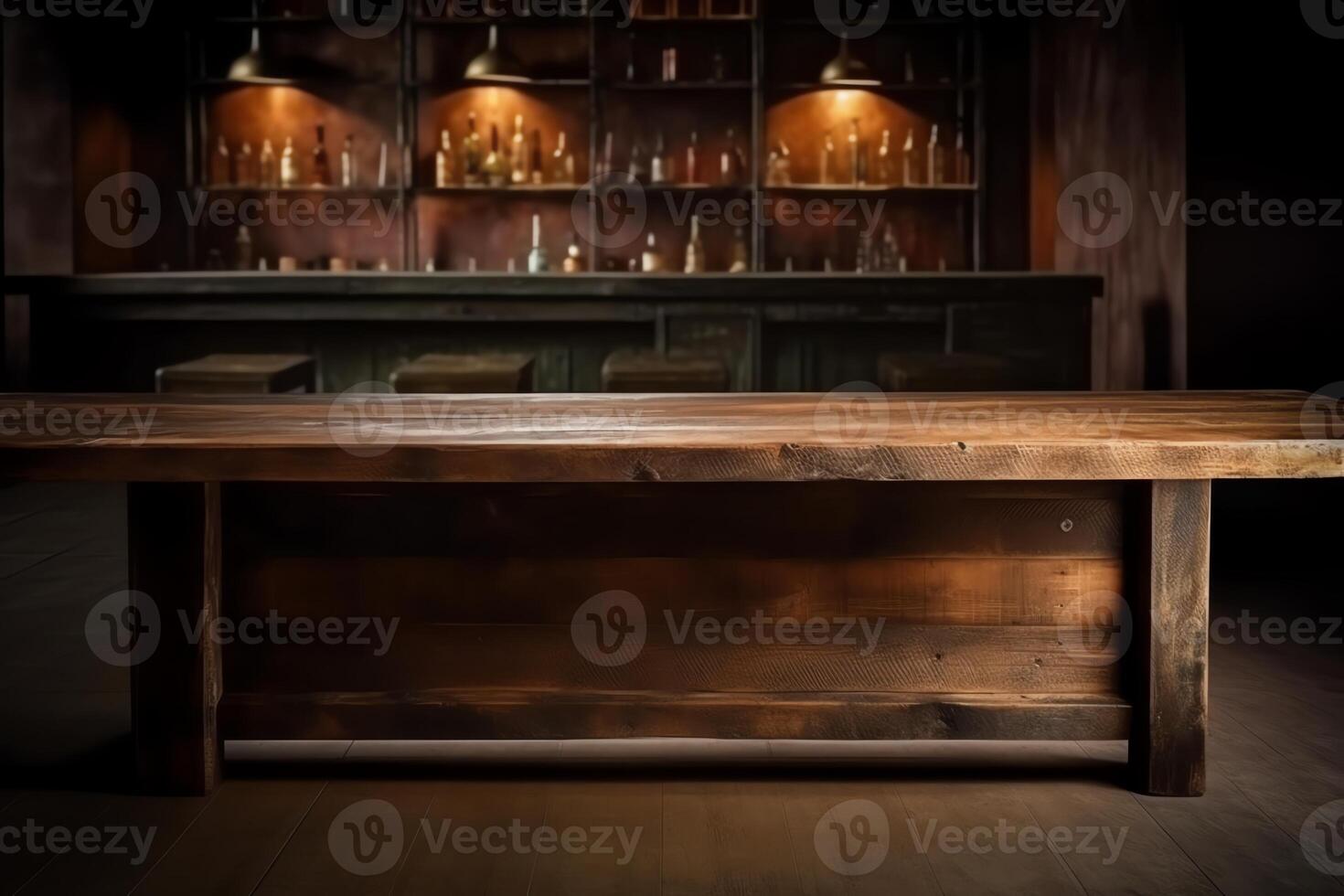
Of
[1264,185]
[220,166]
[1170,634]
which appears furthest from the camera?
[220,166]

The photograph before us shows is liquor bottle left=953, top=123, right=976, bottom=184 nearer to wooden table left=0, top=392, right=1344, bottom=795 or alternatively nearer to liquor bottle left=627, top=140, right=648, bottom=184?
liquor bottle left=627, top=140, right=648, bottom=184

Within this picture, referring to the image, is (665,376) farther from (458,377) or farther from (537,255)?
(537,255)

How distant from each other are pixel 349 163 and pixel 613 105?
1468 millimetres

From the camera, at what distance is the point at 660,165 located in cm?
739

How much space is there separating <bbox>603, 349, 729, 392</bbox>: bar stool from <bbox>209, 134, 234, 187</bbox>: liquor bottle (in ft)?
11.9

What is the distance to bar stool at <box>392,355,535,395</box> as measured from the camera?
485cm

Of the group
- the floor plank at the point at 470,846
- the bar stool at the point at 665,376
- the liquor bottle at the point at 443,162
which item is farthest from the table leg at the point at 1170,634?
the liquor bottle at the point at 443,162

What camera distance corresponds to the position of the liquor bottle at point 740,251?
7414 millimetres

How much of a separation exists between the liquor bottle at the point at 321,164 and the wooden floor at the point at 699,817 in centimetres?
496

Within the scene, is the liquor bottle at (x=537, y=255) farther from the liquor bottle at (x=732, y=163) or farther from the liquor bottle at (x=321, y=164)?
the liquor bottle at (x=321, y=164)

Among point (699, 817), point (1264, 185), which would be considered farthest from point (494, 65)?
point (699, 817)

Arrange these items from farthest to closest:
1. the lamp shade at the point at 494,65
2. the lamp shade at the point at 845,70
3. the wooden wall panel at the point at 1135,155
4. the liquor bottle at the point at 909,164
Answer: the liquor bottle at the point at 909,164, the lamp shade at the point at 845,70, the lamp shade at the point at 494,65, the wooden wall panel at the point at 1135,155

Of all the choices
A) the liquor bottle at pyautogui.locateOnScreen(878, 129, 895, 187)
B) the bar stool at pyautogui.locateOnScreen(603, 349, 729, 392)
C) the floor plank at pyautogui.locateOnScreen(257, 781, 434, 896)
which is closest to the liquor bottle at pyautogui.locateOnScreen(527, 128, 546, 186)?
the liquor bottle at pyautogui.locateOnScreen(878, 129, 895, 187)

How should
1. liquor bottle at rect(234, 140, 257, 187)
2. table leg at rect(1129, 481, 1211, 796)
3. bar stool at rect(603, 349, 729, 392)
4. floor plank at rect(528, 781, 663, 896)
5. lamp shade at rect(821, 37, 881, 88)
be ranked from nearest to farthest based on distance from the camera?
floor plank at rect(528, 781, 663, 896), table leg at rect(1129, 481, 1211, 796), bar stool at rect(603, 349, 729, 392), lamp shade at rect(821, 37, 881, 88), liquor bottle at rect(234, 140, 257, 187)
